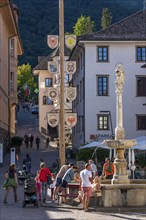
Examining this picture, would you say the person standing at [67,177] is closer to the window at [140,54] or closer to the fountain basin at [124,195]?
the fountain basin at [124,195]

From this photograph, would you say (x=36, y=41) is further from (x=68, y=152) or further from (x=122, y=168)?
(x=122, y=168)

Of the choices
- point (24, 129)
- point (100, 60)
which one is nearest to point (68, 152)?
point (100, 60)

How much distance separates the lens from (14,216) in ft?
65.3

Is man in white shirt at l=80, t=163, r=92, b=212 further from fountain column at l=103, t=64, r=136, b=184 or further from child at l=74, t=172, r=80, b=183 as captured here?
child at l=74, t=172, r=80, b=183

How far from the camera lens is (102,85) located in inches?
2116

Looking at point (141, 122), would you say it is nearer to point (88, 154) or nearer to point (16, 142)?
point (16, 142)

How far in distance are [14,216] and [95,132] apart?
3390cm

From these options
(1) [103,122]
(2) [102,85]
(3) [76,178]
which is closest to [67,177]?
(3) [76,178]

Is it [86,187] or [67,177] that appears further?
[67,177]

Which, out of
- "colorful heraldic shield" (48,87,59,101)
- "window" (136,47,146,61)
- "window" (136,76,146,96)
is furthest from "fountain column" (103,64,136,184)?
"window" (136,47,146,61)

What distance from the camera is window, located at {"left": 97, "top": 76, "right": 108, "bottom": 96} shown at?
177 ft

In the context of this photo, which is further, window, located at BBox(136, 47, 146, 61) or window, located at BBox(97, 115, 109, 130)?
window, located at BBox(136, 47, 146, 61)

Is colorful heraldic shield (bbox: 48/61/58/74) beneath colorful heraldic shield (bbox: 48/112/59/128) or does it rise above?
above

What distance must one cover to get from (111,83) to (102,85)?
2.54 feet
